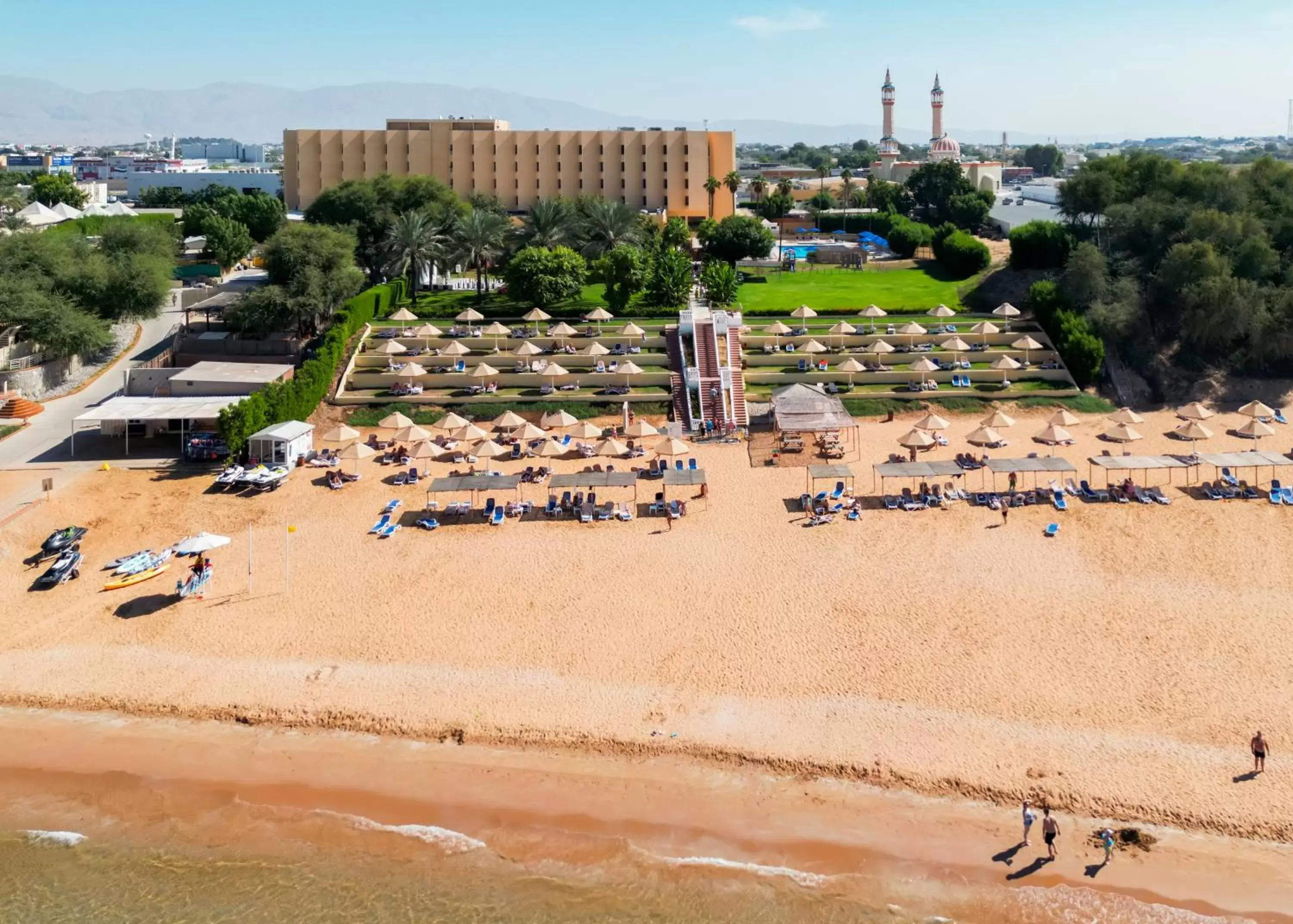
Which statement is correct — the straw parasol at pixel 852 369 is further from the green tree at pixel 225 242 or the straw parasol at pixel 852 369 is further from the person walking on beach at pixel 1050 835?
the green tree at pixel 225 242

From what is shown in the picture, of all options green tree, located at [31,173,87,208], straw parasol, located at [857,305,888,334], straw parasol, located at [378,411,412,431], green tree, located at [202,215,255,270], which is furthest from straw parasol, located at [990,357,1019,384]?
green tree, located at [31,173,87,208]

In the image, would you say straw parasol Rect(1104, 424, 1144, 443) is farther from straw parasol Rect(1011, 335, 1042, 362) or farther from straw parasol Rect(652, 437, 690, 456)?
straw parasol Rect(652, 437, 690, 456)

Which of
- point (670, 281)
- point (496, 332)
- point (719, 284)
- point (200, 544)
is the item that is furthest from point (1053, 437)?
point (200, 544)

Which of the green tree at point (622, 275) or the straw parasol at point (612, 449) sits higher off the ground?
the green tree at point (622, 275)

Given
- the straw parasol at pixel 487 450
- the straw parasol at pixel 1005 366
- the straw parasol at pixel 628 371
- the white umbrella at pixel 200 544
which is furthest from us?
the straw parasol at pixel 1005 366

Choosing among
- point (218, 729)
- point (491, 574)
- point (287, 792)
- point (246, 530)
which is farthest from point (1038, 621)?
point (246, 530)

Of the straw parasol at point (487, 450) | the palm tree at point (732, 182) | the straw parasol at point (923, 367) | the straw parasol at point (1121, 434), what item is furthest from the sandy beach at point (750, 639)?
the palm tree at point (732, 182)

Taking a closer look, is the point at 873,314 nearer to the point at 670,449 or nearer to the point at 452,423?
the point at 670,449
